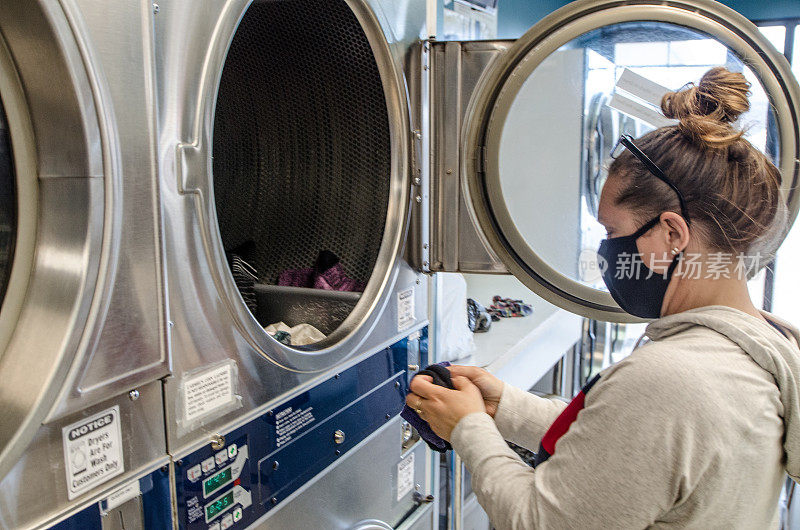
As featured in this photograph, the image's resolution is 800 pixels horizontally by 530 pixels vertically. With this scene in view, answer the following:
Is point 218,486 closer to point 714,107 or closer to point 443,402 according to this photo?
point 443,402

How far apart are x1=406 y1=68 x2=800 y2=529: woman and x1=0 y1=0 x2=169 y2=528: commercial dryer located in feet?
2.10

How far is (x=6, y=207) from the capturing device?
80cm

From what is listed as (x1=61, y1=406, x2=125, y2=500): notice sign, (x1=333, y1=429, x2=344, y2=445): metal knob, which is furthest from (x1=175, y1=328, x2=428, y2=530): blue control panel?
(x1=61, y1=406, x2=125, y2=500): notice sign

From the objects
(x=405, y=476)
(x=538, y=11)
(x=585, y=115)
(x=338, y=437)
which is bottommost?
(x=405, y=476)

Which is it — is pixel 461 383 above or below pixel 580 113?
below

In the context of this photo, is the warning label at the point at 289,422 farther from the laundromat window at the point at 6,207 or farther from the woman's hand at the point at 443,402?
the laundromat window at the point at 6,207

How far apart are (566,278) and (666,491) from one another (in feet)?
2.09

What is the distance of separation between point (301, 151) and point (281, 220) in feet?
0.62

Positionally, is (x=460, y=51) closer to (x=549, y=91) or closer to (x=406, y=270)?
(x=549, y=91)

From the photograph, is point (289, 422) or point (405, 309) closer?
point (289, 422)

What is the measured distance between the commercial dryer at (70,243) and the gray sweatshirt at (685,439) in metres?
0.65

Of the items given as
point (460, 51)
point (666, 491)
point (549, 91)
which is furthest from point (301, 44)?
point (666, 491)

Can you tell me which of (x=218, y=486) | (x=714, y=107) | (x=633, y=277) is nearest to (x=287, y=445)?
(x=218, y=486)

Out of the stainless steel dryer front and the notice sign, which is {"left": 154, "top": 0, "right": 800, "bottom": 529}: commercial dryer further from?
the notice sign
